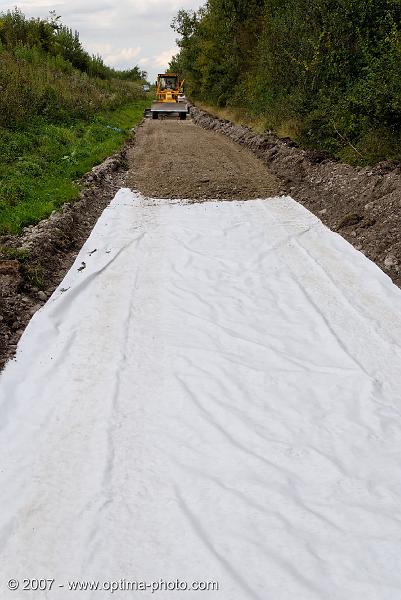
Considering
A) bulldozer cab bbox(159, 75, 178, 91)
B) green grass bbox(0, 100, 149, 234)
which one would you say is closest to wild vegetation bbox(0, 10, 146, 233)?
green grass bbox(0, 100, 149, 234)

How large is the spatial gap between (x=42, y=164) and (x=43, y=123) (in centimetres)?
382

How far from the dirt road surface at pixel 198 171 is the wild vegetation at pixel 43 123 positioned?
111 cm

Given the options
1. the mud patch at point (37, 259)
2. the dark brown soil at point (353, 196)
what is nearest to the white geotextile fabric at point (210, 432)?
the mud patch at point (37, 259)

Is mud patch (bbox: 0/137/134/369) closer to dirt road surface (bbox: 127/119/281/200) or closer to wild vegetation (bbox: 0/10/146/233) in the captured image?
wild vegetation (bbox: 0/10/146/233)

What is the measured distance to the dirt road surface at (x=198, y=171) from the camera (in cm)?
914

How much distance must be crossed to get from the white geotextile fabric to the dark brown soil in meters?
0.71

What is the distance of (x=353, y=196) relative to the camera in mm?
7898

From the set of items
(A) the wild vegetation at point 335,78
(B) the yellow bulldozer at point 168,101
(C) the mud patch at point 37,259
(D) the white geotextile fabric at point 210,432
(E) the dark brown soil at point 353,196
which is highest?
(A) the wild vegetation at point 335,78

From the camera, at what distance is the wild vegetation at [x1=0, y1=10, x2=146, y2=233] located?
25.5 ft

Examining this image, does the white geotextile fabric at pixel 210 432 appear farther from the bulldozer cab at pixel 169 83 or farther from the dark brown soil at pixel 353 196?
the bulldozer cab at pixel 169 83

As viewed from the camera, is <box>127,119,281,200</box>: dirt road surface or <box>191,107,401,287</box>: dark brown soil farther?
<box>127,119,281,200</box>: dirt road surface

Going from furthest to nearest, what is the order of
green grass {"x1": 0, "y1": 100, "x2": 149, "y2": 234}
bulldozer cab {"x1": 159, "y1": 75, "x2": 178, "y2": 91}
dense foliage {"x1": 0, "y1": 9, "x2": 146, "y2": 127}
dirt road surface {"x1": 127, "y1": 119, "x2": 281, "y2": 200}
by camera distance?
bulldozer cab {"x1": 159, "y1": 75, "x2": 178, "y2": 91}, dense foliage {"x1": 0, "y1": 9, "x2": 146, "y2": 127}, dirt road surface {"x1": 127, "y1": 119, "x2": 281, "y2": 200}, green grass {"x1": 0, "y1": 100, "x2": 149, "y2": 234}

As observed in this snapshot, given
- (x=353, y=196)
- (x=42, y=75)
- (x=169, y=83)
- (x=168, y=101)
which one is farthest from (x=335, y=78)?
(x=169, y=83)

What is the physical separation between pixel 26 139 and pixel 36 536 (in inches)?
382
